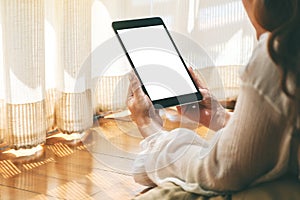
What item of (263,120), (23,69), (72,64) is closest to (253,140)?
(263,120)

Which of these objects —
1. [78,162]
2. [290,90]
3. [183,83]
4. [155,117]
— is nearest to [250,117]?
[290,90]

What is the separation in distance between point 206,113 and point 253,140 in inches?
21.8

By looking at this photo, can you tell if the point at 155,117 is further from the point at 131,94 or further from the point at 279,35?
the point at 279,35

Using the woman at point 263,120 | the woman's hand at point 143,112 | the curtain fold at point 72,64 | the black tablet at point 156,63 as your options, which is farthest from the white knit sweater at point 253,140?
the curtain fold at point 72,64

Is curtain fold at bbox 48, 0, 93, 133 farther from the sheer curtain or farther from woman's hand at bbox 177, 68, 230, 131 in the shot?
woman's hand at bbox 177, 68, 230, 131

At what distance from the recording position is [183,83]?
128cm

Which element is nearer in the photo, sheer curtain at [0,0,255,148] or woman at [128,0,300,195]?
woman at [128,0,300,195]

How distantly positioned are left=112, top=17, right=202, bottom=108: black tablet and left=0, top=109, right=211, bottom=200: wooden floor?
3.2 inches

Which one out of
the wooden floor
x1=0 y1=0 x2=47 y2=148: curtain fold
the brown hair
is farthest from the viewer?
x1=0 y1=0 x2=47 y2=148: curtain fold

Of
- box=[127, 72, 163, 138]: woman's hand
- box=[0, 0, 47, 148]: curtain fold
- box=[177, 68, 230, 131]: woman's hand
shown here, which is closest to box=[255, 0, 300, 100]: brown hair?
box=[127, 72, 163, 138]: woman's hand

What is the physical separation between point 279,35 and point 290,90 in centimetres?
7

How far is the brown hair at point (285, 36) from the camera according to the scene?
724mm

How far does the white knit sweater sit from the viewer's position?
0.74 metres

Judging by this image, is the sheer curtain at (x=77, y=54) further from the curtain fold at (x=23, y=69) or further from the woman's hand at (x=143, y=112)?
the woman's hand at (x=143, y=112)
